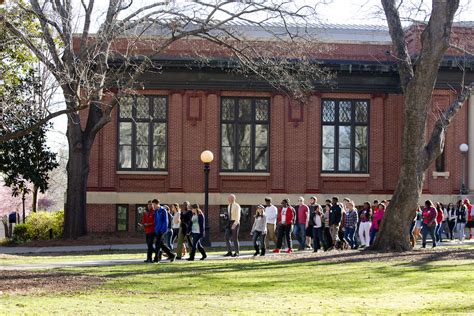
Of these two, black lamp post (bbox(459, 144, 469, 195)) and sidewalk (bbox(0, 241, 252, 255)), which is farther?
black lamp post (bbox(459, 144, 469, 195))

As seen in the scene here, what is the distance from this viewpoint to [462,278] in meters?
18.8

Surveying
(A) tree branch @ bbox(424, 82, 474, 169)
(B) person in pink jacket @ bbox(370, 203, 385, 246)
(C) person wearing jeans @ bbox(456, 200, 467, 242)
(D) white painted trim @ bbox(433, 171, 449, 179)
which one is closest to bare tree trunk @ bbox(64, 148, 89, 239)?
(B) person in pink jacket @ bbox(370, 203, 385, 246)

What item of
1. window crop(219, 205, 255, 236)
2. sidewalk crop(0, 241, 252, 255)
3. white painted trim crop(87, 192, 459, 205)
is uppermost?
white painted trim crop(87, 192, 459, 205)

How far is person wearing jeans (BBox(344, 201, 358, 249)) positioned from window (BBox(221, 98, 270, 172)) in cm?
1056

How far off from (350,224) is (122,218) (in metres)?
12.9

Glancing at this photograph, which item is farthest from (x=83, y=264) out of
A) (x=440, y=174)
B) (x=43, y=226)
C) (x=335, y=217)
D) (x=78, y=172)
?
(x=440, y=174)

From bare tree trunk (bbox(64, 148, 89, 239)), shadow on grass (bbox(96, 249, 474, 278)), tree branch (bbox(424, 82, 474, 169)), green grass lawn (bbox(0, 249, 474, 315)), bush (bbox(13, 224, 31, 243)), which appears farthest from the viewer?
bush (bbox(13, 224, 31, 243))

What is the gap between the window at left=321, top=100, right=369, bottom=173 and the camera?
39.0 metres

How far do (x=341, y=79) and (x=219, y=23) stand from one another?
918 centimetres

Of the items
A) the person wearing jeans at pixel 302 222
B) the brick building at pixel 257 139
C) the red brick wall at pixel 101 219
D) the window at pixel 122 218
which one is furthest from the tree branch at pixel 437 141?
the red brick wall at pixel 101 219

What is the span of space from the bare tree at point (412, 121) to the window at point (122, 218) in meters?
15.1

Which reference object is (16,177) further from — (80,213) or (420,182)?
(420,182)

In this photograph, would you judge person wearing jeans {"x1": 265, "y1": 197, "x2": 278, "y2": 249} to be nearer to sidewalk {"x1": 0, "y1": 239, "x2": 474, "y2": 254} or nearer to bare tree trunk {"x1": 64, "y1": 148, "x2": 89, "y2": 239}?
sidewalk {"x1": 0, "y1": 239, "x2": 474, "y2": 254}

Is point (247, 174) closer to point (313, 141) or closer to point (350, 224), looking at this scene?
point (313, 141)
